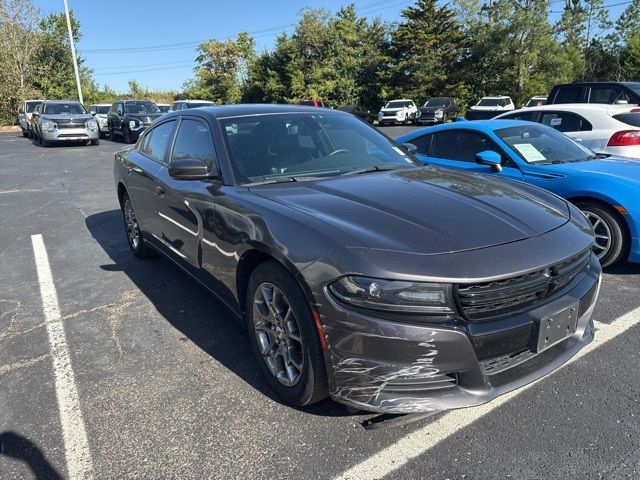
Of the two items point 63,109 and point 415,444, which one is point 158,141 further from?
point 63,109

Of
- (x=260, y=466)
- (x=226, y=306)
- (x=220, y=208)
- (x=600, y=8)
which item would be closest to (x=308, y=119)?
(x=220, y=208)

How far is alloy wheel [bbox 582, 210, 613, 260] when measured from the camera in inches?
177

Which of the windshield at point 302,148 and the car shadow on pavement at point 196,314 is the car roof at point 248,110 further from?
the car shadow on pavement at point 196,314

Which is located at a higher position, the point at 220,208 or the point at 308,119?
the point at 308,119

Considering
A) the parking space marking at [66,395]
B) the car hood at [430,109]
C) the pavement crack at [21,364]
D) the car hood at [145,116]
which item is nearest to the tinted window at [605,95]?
the parking space marking at [66,395]

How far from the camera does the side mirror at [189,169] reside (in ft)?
10.4

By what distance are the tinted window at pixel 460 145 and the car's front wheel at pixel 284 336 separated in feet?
12.1

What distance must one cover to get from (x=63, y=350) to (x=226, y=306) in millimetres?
1210

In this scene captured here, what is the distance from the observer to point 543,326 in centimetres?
226

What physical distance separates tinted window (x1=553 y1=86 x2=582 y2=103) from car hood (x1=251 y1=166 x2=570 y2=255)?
27.8 feet

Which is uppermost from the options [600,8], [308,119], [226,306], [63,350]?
[600,8]

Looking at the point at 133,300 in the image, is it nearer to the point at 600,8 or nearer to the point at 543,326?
the point at 543,326

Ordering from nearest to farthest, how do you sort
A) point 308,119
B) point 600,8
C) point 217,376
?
point 217,376 → point 308,119 → point 600,8

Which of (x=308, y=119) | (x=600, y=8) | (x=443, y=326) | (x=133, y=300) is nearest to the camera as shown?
(x=443, y=326)
